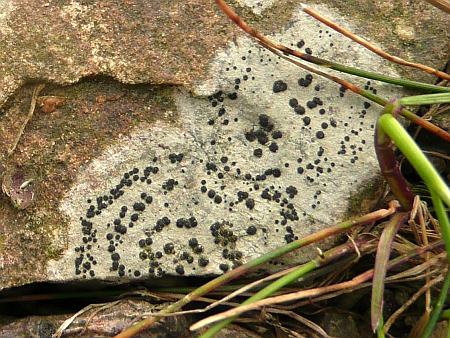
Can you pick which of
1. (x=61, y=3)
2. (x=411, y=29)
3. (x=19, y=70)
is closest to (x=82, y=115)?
(x=19, y=70)

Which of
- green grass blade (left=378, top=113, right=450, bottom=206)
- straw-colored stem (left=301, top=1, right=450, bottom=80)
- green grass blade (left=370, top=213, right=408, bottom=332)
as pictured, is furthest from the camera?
straw-colored stem (left=301, top=1, right=450, bottom=80)

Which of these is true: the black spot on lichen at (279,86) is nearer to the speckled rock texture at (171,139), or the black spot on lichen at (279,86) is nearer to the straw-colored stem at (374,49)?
the speckled rock texture at (171,139)

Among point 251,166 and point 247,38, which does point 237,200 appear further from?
point 247,38

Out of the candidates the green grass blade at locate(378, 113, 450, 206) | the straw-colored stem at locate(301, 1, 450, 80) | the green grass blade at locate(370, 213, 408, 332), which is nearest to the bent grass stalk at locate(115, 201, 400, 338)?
the green grass blade at locate(370, 213, 408, 332)

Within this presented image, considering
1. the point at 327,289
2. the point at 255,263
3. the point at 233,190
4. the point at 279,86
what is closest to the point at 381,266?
the point at 327,289

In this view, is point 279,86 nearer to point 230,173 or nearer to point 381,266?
point 230,173

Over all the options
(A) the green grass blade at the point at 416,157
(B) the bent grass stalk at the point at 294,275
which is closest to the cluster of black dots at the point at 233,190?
(B) the bent grass stalk at the point at 294,275

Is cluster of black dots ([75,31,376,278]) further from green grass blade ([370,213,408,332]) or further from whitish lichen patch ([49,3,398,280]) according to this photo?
green grass blade ([370,213,408,332])
